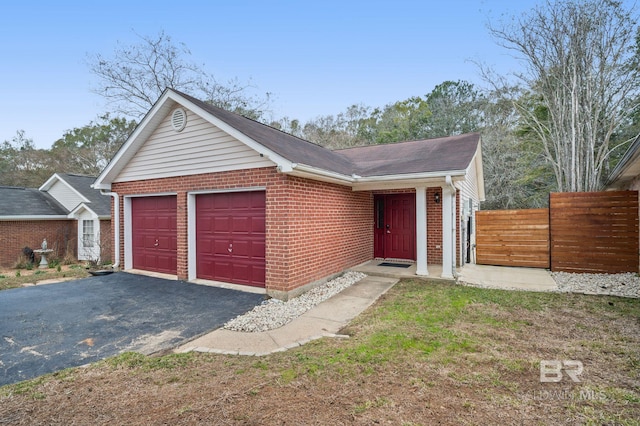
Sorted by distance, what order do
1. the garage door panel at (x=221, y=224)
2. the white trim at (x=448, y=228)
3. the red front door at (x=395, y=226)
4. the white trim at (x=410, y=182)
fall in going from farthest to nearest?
the red front door at (x=395, y=226) < the white trim at (x=448, y=228) < the garage door panel at (x=221, y=224) < the white trim at (x=410, y=182)

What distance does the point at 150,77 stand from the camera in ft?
59.0

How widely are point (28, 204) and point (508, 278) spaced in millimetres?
21796

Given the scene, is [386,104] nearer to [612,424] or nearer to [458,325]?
[458,325]

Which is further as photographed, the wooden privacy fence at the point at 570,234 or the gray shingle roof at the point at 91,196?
the gray shingle roof at the point at 91,196

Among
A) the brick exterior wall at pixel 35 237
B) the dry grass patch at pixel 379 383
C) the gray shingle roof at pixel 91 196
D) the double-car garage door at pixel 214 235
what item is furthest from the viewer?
the gray shingle roof at pixel 91 196

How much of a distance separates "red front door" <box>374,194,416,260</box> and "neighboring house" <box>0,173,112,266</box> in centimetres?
1269

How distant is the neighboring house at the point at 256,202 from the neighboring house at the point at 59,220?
7.90 meters

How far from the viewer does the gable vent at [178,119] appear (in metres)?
7.20

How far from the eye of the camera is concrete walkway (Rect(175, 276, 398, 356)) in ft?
13.1

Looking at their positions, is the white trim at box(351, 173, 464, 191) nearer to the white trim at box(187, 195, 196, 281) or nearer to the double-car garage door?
the double-car garage door

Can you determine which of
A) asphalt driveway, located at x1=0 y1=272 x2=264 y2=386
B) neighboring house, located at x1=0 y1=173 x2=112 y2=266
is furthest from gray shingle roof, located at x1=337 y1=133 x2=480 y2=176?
neighboring house, located at x1=0 y1=173 x2=112 y2=266

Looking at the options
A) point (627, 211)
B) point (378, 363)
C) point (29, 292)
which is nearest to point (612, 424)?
point (378, 363)
